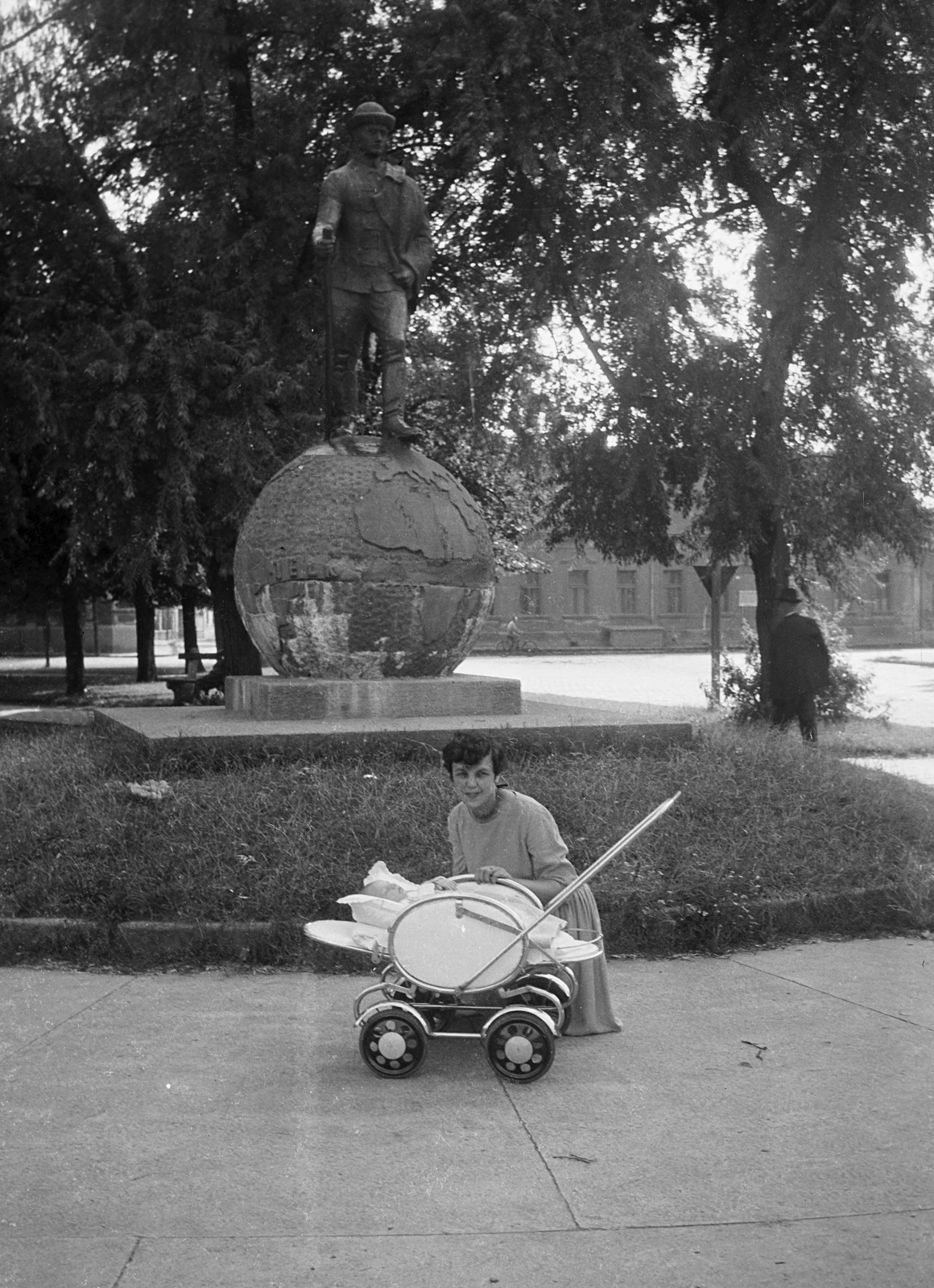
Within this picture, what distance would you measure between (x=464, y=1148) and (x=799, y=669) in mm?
9808

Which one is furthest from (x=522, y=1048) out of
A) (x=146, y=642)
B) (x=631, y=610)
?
(x=631, y=610)

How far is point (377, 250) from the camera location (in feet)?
32.7

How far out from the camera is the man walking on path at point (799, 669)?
1285 cm

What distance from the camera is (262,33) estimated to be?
657 inches

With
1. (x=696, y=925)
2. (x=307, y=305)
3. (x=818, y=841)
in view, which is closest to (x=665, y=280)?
(x=307, y=305)

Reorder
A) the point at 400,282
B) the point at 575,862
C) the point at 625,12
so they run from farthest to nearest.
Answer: the point at 625,12
the point at 400,282
the point at 575,862

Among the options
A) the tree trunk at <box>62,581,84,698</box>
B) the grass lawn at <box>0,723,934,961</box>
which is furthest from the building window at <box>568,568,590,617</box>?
the grass lawn at <box>0,723,934,961</box>

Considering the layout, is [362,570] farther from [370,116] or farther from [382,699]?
[370,116]

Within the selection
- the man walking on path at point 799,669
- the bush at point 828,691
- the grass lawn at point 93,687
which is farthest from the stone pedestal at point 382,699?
the grass lawn at point 93,687

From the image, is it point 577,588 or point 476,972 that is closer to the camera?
point 476,972

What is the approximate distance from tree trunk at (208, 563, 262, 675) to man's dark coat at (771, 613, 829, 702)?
6.61 metres

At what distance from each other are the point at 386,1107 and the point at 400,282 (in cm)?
723

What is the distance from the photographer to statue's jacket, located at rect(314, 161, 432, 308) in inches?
386

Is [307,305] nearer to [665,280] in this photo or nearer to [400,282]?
[665,280]
